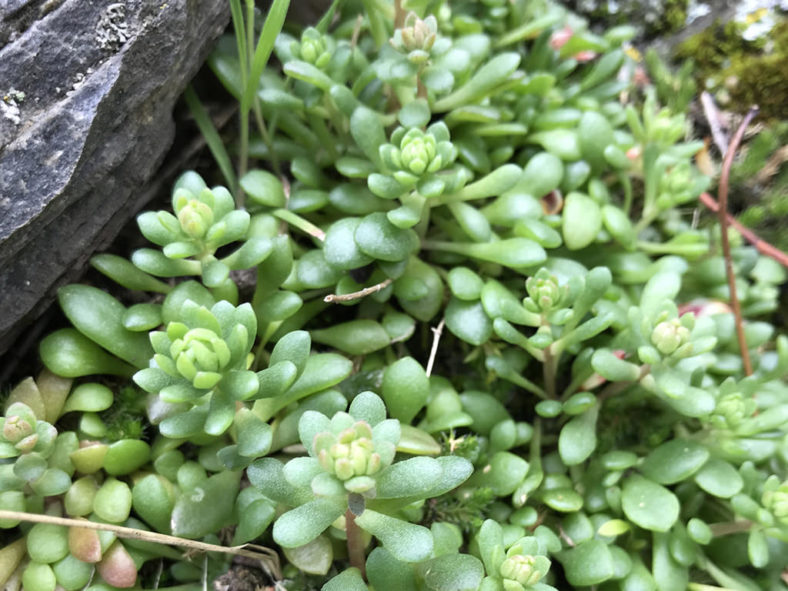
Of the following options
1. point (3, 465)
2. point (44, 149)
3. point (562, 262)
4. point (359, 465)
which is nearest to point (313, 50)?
point (44, 149)

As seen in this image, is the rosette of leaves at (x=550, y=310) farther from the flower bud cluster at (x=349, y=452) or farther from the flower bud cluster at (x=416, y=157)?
the flower bud cluster at (x=349, y=452)

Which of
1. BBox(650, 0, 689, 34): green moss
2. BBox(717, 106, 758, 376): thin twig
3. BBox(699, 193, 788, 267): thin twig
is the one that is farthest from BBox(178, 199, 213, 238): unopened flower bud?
BBox(650, 0, 689, 34): green moss

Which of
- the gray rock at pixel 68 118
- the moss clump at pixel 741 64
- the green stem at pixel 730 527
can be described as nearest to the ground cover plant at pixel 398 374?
the green stem at pixel 730 527

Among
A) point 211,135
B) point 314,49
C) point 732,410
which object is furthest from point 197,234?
point 732,410

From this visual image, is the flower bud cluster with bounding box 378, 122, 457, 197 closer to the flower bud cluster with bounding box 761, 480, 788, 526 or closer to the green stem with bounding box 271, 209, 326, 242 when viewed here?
the green stem with bounding box 271, 209, 326, 242

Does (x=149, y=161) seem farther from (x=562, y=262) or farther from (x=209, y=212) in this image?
(x=562, y=262)

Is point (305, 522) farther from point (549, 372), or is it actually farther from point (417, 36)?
point (417, 36)
